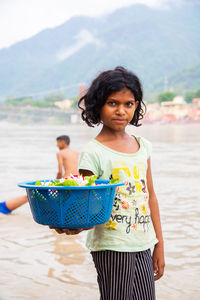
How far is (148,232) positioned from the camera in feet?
5.61

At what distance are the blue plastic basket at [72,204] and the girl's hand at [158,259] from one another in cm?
43

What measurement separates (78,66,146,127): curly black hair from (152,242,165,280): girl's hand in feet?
1.86

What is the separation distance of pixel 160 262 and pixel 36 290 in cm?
142

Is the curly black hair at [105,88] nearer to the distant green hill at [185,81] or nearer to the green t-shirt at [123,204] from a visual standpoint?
the green t-shirt at [123,204]

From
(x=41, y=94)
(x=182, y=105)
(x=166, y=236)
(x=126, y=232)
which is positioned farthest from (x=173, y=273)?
(x=41, y=94)

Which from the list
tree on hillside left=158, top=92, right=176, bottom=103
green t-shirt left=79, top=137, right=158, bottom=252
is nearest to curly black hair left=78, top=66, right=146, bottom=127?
green t-shirt left=79, top=137, right=158, bottom=252

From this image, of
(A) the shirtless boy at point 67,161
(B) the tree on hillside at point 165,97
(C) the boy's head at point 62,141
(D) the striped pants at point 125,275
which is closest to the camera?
(D) the striped pants at point 125,275

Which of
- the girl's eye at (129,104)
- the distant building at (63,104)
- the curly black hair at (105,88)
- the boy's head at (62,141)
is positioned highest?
the distant building at (63,104)

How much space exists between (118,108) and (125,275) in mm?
611

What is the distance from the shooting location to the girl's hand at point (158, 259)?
6.06 ft

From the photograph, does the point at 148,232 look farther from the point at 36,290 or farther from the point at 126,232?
the point at 36,290

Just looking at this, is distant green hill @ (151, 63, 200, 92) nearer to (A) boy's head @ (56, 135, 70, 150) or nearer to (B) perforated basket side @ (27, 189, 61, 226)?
(A) boy's head @ (56, 135, 70, 150)

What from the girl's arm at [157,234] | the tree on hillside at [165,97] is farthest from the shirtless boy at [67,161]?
the tree on hillside at [165,97]

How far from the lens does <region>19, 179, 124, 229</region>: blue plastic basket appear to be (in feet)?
4.77
